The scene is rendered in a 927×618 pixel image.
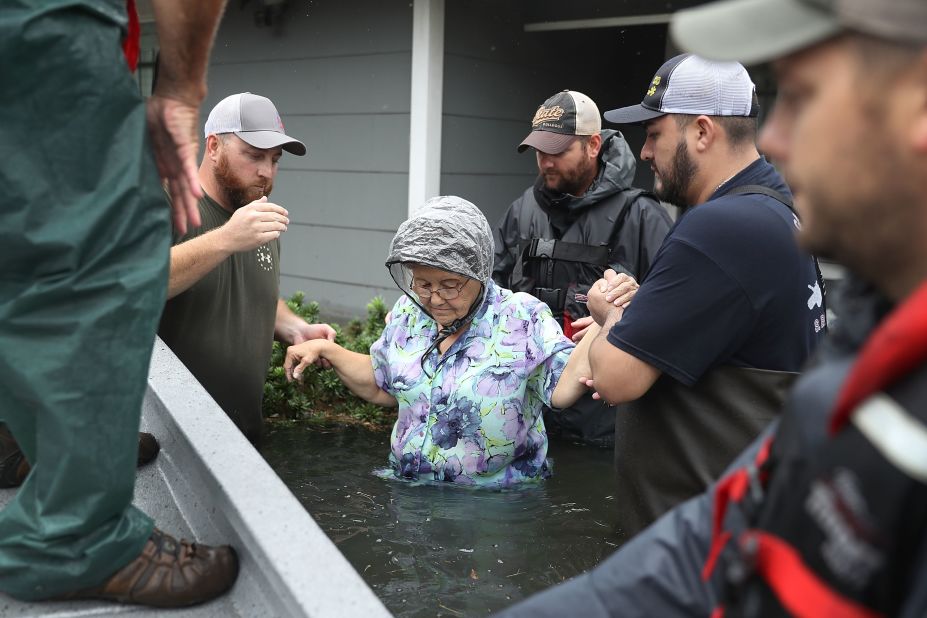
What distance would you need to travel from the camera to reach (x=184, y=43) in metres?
2.08

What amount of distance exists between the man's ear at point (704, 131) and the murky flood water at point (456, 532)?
160 centimetres

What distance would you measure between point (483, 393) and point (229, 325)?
118 centimetres

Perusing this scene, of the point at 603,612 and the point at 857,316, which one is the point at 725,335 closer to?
the point at 603,612

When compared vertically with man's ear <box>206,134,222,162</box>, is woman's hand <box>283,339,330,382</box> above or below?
below

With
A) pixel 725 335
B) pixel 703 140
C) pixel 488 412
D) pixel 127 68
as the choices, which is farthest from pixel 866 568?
pixel 488 412

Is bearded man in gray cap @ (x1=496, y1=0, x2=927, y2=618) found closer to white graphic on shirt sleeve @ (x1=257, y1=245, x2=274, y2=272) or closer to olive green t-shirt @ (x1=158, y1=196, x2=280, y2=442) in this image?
olive green t-shirt @ (x1=158, y1=196, x2=280, y2=442)

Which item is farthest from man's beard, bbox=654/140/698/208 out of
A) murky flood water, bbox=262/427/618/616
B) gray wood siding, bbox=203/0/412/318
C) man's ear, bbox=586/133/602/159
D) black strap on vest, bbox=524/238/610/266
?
gray wood siding, bbox=203/0/412/318

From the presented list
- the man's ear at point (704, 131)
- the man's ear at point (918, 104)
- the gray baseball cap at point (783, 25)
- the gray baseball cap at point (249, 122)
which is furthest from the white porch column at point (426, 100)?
the man's ear at point (918, 104)

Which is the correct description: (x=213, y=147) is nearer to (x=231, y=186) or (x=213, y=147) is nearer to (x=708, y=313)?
(x=231, y=186)

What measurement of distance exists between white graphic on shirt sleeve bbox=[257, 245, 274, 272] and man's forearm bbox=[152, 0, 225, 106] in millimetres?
2080

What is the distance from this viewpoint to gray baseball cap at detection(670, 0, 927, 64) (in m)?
0.91

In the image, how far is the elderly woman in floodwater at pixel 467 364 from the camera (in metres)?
3.73

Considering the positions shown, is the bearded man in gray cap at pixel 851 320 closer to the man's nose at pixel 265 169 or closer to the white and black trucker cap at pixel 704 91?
the white and black trucker cap at pixel 704 91

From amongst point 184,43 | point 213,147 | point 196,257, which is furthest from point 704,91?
point 213,147
